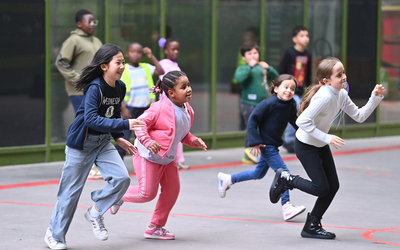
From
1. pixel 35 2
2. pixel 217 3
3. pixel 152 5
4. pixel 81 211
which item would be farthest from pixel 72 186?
pixel 217 3

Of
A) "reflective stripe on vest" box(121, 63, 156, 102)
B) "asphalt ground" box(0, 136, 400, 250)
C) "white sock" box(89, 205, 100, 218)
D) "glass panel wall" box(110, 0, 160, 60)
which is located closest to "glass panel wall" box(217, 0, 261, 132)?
"glass panel wall" box(110, 0, 160, 60)

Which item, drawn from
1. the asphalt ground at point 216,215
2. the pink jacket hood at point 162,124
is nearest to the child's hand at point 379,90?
the asphalt ground at point 216,215

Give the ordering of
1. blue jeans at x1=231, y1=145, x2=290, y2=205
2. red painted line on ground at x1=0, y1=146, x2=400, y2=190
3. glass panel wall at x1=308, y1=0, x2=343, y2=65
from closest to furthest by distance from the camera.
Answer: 1. blue jeans at x1=231, y1=145, x2=290, y2=205
2. red painted line on ground at x1=0, y1=146, x2=400, y2=190
3. glass panel wall at x1=308, y1=0, x2=343, y2=65

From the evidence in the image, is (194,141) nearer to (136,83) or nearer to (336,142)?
(336,142)

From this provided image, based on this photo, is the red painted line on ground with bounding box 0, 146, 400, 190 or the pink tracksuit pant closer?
the pink tracksuit pant

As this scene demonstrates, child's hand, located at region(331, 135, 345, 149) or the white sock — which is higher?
child's hand, located at region(331, 135, 345, 149)

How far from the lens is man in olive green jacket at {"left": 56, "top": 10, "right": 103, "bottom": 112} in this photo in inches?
376

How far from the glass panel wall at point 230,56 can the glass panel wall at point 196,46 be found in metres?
0.22

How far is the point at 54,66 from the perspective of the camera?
10664 mm

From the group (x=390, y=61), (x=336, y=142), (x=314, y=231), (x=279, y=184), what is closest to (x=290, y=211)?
(x=279, y=184)

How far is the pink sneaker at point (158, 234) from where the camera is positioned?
626 cm

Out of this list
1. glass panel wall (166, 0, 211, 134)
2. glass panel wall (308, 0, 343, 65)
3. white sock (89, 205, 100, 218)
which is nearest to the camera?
white sock (89, 205, 100, 218)

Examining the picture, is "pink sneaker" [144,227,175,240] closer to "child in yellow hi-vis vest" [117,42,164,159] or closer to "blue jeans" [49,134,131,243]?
"blue jeans" [49,134,131,243]

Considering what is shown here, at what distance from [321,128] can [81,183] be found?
214cm
